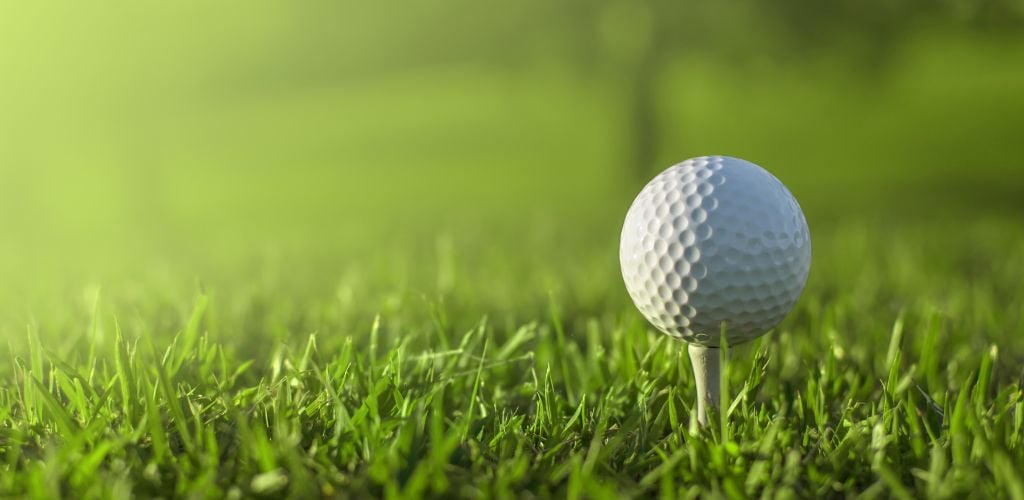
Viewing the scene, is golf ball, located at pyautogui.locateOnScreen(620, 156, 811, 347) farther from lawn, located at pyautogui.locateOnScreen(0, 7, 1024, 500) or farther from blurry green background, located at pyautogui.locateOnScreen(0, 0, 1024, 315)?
blurry green background, located at pyautogui.locateOnScreen(0, 0, 1024, 315)

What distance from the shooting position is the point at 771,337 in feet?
9.78

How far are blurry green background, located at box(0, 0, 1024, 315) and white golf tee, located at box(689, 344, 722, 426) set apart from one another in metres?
5.10

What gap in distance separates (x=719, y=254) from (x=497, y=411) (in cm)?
74

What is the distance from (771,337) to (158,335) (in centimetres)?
233

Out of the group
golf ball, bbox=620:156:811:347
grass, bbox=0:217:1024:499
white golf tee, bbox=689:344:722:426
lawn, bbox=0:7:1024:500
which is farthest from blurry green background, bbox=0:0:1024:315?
white golf tee, bbox=689:344:722:426

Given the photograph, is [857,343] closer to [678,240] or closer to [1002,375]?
[1002,375]

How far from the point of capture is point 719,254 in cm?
207

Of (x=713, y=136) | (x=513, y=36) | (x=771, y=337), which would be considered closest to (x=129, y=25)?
(x=513, y=36)

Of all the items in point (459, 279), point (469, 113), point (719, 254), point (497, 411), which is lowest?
point (469, 113)

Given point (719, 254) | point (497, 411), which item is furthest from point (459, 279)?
point (719, 254)

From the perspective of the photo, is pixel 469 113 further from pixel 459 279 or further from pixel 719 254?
pixel 719 254

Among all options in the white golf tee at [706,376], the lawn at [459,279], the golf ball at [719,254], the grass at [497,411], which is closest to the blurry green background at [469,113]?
the lawn at [459,279]

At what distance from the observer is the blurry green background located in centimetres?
845

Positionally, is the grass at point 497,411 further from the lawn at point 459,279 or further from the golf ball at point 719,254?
the golf ball at point 719,254
